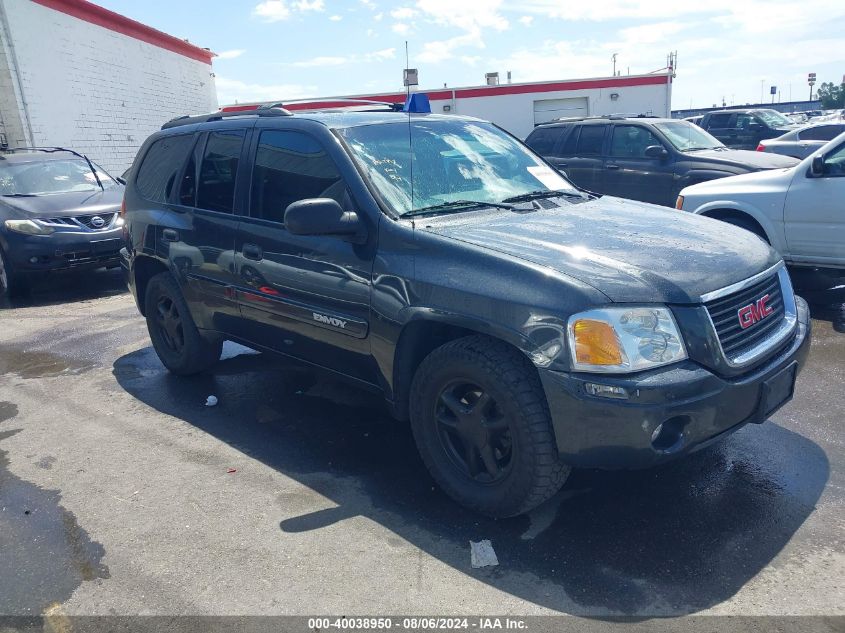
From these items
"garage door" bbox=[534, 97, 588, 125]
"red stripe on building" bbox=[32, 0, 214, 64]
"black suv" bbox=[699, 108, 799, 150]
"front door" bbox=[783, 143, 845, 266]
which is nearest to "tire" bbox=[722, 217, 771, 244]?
"front door" bbox=[783, 143, 845, 266]

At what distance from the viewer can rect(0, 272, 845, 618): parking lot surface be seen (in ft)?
9.07

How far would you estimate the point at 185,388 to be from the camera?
532cm

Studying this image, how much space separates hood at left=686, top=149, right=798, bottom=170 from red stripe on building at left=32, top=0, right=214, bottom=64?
12.7 meters

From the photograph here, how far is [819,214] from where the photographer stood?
627cm

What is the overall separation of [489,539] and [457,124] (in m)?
2.65

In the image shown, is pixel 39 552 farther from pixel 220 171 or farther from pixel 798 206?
pixel 798 206

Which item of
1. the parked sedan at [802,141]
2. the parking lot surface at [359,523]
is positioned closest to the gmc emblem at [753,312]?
the parking lot surface at [359,523]

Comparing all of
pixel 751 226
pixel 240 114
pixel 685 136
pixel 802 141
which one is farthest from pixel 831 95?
pixel 240 114

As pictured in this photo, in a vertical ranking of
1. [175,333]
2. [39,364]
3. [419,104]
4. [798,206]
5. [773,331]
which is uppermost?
[419,104]

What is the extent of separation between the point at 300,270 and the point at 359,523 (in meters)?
1.43

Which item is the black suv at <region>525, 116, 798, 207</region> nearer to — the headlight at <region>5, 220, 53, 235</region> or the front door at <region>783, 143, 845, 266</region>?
the front door at <region>783, 143, 845, 266</region>

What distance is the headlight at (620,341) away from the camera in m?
2.77

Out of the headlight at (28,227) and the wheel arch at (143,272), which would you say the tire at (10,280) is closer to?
the headlight at (28,227)

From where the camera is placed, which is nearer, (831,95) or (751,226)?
(751,226)
